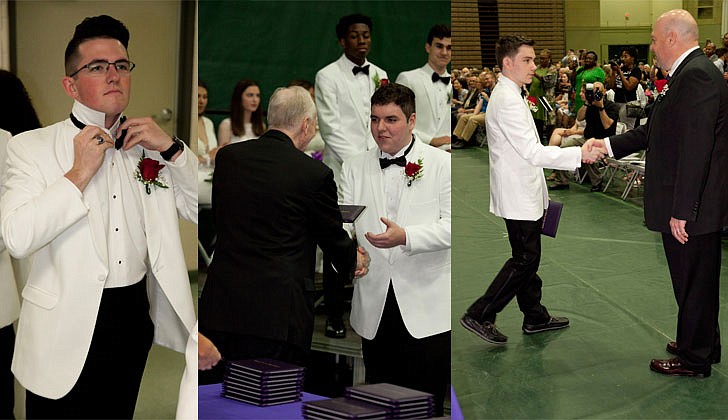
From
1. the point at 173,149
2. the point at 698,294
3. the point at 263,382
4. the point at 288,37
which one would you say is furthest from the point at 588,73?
the point at 263,382

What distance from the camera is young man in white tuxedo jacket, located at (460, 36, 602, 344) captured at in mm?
4219

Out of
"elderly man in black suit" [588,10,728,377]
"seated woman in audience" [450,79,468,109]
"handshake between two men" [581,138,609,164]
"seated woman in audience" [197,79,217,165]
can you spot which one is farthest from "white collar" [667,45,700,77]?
"seated woman in audience" [197,79,217,165]

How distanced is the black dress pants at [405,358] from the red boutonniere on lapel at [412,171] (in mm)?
239

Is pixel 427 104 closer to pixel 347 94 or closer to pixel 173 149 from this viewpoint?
pixel 347 94

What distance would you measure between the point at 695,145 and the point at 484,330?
130 centimetres

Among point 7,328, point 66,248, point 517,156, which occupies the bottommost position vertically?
point 7,328

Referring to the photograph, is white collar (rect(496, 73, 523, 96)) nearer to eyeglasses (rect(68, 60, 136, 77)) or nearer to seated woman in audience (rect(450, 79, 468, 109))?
seated woman in audience (rect(450, 79, 468, 109))

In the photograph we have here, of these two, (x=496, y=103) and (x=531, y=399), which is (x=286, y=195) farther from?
(x=496, y=103)

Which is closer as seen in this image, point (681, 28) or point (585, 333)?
point (681, 28)

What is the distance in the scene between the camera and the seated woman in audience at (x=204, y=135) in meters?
1.79

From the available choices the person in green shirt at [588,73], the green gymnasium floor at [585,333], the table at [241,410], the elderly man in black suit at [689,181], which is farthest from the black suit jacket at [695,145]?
the person in green shirt at [588,73]

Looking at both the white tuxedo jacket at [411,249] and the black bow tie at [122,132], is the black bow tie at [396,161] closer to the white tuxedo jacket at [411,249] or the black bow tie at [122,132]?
the white tuxedo jacket at [411,249]

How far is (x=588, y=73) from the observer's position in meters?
6.55

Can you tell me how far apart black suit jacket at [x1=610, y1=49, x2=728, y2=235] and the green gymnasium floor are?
0.69m
